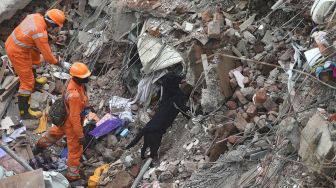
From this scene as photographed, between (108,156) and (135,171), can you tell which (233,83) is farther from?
(108,156)

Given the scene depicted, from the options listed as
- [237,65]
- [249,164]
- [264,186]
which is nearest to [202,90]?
[237,65]

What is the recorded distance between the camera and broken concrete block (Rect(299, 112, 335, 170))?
4629mm

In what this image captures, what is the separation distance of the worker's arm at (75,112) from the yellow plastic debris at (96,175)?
0.66 metres

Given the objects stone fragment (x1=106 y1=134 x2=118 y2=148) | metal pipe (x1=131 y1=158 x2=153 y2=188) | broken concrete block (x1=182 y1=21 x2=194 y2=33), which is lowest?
stone fragment (x1=106 y1=134 x2=118 y2=148)

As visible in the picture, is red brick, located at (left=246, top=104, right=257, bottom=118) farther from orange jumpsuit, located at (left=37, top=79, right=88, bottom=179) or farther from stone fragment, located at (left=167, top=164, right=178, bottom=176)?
orange jumpsuit, located at (left=37, top=79, right=88, bottom=179)

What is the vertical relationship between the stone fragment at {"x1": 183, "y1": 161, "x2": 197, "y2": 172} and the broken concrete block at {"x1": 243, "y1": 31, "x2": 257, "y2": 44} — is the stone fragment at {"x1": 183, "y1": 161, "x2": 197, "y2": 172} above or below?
below

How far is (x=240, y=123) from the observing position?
21.1 ft

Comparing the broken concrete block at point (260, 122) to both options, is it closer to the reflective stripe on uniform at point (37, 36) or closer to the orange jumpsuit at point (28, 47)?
the orange jumpsuit at point (28, 47)

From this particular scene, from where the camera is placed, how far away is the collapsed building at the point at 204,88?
5.41 meters

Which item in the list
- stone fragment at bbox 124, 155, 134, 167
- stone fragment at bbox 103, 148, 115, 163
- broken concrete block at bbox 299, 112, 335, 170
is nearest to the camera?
broken concrete block at bbox 299, 112, 335, 170

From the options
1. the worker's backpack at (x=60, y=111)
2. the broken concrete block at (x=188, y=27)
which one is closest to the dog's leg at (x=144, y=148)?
the worker's backpack at (x=60, y=111)

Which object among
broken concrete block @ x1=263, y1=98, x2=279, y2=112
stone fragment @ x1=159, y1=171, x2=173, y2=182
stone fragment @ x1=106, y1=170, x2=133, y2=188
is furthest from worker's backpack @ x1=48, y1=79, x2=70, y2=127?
broken concrete block @ x1=263, y1=98, x2=279, y2=112

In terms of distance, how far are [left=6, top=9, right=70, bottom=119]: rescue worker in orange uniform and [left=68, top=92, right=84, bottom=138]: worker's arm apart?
1.33 meters

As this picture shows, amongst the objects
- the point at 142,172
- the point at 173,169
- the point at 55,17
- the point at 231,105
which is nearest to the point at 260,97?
the point at 231,105
